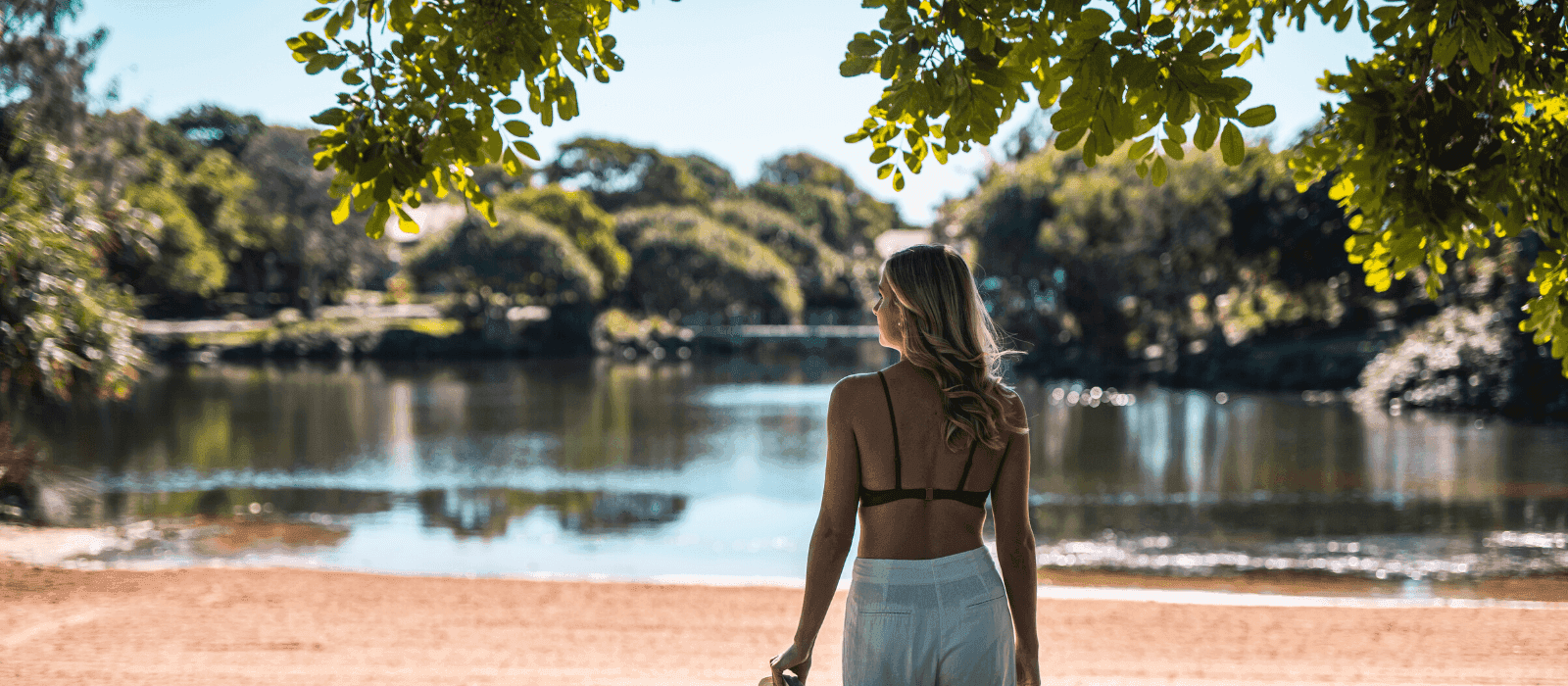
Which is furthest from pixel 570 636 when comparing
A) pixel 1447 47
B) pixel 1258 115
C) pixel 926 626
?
pixel 1447 47

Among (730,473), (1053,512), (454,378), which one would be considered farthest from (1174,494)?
(454,378)

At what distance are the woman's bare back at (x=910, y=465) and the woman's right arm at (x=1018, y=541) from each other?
9 centimetres

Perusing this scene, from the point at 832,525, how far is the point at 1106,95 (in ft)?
5.13

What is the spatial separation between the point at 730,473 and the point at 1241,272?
23434mm

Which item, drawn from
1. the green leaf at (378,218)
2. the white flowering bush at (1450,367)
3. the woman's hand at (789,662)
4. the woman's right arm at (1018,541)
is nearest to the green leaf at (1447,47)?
the woman's right arm at (1018,541)

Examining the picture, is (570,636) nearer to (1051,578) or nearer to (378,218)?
(378,218)

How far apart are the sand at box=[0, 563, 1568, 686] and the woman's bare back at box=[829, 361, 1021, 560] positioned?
3.68 meters

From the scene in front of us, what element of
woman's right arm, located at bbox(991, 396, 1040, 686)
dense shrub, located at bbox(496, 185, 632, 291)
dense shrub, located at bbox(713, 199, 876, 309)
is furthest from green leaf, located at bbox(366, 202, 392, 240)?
dense shrub, located at bbox(713, 199, 876, 309)

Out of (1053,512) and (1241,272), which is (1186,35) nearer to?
(1053,512)

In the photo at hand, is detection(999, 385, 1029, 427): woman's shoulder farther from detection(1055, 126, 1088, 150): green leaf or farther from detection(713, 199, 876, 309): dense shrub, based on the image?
detection(713, 199, 876, 309): dense shrub

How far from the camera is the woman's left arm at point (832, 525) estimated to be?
2291 mm

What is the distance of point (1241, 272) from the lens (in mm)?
33500

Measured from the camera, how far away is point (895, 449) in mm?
2281

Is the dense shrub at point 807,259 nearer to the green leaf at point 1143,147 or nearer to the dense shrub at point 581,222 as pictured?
the dense shrub at point 581,222
